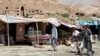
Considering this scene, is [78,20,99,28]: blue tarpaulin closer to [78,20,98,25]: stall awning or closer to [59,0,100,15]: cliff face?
[78,20,98,25]: stall awning

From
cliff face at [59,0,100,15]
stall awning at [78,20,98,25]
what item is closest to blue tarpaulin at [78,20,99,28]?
stall awning at [78,20,98,25]

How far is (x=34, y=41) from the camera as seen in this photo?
2697 centimetres

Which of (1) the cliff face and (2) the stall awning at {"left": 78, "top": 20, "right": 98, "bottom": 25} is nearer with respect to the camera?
(2) the stall awning at {"left": 78, "top": 20, "right": 98, "bottom": 25}

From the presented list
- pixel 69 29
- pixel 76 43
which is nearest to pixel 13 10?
pixel 69 29

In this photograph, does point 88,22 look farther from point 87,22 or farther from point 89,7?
point 89,7

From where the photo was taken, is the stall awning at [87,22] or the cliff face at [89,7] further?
the cliff face at [89,7]

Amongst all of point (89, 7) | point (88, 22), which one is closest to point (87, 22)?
point (88, 22)

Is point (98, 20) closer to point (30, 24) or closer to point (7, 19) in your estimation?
point (30, 24)

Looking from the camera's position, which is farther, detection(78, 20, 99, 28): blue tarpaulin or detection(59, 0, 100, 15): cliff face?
detection(59, 0, 100, 15): cliff face

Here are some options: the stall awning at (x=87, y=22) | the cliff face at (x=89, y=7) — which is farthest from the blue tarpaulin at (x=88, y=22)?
the cliff face at (x=89, y=7)

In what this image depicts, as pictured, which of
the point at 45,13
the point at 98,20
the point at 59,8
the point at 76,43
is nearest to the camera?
the point at 76,43

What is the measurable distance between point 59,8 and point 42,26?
7.88m

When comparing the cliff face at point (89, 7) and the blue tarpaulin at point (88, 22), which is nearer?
the blue tarpaulin at point (88, 22)

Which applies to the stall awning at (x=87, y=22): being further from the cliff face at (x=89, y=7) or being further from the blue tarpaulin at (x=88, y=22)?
the cliff face at (x=89, y=7)
